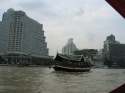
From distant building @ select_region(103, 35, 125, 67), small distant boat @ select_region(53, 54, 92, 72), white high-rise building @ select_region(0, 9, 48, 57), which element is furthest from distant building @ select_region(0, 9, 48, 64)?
small distant boat @ select_region(53, 54, 92, 72)

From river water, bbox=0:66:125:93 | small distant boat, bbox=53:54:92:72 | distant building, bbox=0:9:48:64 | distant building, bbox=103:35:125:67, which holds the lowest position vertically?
river water, bbox=0:66:125:93

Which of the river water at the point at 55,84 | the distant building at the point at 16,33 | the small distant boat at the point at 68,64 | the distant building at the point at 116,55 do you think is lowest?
the river water at the point at 55,84

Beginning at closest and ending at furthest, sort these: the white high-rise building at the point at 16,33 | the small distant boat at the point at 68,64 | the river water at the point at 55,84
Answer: the river water at the point at 55,84
the small distant boat at the point at 68,64
the white high-rise building at the point at 16,33

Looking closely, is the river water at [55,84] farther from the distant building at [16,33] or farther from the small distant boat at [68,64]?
the distant building at [16,33]

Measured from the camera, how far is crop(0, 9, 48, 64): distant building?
172 m

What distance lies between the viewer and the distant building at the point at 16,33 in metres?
172

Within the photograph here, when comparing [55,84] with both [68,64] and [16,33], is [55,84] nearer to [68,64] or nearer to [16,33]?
[68,64]

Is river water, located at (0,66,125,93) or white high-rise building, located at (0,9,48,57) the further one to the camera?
white high-rise building, located at (0,9,48,57)

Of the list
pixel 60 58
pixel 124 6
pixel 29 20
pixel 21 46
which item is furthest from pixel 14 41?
pixel 124 6

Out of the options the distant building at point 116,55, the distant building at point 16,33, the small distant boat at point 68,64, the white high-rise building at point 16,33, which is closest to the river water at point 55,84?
the small distant boat at point 68,64

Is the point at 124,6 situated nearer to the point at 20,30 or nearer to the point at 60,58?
the point at 60,58

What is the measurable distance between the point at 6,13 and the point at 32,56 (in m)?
32.6

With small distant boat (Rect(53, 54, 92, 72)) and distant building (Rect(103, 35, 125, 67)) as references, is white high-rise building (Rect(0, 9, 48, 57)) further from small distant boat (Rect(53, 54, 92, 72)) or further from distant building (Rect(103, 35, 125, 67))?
small distant boat (Rect(53, 54, 92, 72))

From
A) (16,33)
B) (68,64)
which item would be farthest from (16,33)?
(68,64)
